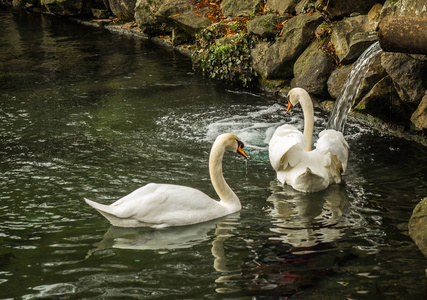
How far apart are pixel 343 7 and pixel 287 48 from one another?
1.33 meters

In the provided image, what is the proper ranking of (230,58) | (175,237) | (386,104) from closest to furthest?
(175,237), (386,104), (230,58)

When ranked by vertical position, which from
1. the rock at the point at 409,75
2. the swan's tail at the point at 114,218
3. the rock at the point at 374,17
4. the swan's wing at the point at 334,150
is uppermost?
the rock at the point at 374,17

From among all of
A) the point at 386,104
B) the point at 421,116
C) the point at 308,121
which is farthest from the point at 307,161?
the point at 386,104

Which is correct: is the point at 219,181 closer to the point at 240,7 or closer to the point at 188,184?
the point at 188,184

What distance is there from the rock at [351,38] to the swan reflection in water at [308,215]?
11.2 feet

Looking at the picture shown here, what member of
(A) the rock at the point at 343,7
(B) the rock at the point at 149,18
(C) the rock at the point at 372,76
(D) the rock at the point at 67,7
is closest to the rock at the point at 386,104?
(C) the rock at the point at 372,76

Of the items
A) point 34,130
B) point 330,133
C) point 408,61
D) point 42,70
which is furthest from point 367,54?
point 42,70

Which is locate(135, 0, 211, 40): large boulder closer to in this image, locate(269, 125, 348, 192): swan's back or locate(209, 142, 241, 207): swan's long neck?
locate(269, 125, 348, 192): swan's back

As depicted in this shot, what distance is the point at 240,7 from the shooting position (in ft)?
45.1

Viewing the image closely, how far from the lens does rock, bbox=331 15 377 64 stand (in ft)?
31.7

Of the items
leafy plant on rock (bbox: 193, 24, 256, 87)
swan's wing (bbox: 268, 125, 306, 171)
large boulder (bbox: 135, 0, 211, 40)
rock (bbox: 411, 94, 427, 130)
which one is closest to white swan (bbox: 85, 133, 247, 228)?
swan's wing (bbox: 268, 125, 306, 171)

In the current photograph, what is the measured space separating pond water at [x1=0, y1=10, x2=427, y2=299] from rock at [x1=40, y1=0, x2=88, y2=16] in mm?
9944

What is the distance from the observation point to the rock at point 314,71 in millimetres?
10484

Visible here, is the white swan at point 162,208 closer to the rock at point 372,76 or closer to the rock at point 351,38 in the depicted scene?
the rock at point 372,76
